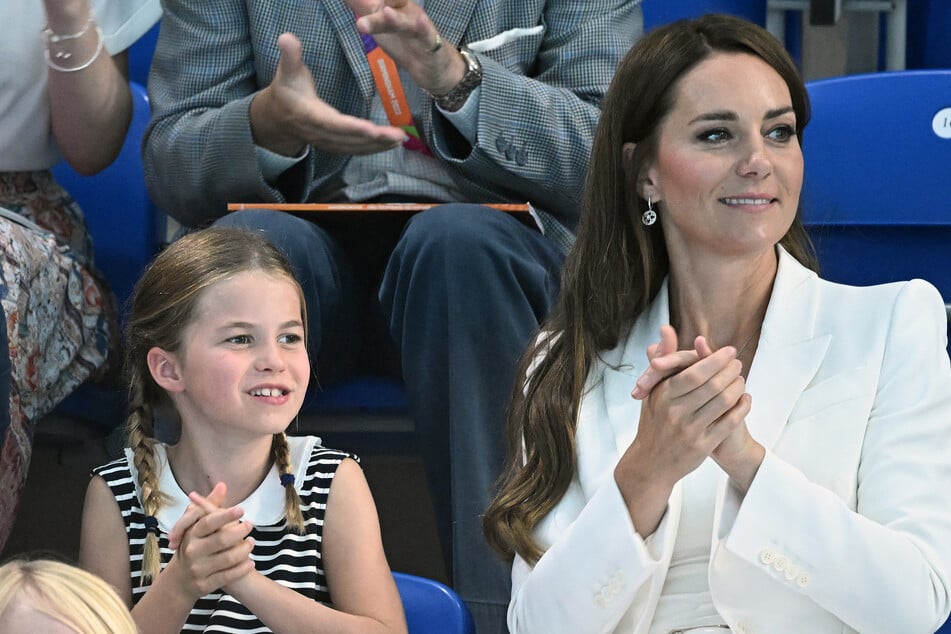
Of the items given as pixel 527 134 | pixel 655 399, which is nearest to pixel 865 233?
pixel 527 134

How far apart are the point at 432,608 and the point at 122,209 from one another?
1.22m

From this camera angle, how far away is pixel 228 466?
160 cm

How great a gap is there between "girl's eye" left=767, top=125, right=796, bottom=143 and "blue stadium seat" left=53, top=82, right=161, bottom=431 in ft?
3.94

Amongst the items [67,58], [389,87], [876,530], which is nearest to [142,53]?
[67,58]

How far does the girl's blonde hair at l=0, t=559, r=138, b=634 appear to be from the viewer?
3.85 ft

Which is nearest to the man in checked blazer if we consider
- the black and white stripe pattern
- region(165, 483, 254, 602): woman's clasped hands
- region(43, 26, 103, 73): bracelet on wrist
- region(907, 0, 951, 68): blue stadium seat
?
region(43, 26, 103, 73): bracelet on wrist

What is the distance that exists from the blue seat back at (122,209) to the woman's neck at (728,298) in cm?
112

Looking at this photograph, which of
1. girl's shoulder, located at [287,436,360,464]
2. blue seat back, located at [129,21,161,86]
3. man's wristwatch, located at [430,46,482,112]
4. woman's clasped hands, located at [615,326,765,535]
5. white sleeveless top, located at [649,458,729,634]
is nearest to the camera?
A: woman's clasped hands, located at [615,326,765,535]

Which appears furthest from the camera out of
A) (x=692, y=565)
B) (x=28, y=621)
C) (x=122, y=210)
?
(x=122, y=210)

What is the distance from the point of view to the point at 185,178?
213 cm

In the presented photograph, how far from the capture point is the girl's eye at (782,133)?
1580 mm

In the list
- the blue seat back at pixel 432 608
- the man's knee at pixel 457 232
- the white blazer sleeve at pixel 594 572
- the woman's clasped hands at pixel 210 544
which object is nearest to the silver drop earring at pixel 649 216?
the man's knee at pixel 457 232

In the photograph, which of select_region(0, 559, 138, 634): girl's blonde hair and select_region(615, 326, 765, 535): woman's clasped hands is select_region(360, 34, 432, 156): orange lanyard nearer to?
select_region(615, 326, 765, 535): woman's clasped hands

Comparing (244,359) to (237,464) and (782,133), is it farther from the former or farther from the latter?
(782,133)
